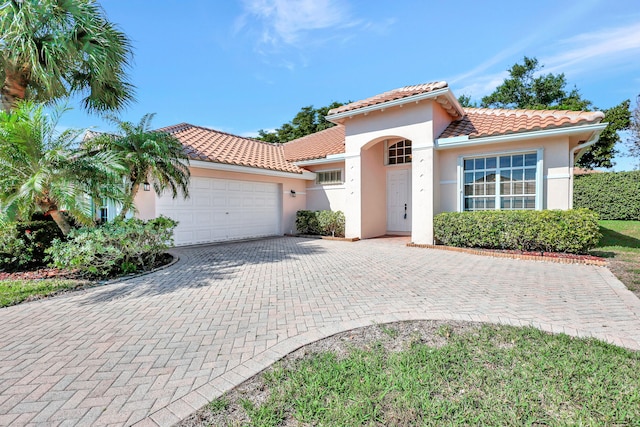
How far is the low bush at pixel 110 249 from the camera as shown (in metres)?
6.59

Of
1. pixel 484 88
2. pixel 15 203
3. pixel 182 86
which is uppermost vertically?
pixel 484 88

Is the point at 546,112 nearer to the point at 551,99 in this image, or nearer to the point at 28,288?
the point at 28,288

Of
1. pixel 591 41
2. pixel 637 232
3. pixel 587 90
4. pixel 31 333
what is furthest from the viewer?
pixel 587 90

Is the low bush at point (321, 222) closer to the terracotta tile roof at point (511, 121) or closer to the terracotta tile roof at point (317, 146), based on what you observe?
the terracotta tile roof at point (317, 146)

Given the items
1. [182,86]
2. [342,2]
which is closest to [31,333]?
[342,2]

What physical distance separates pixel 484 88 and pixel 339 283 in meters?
37.7

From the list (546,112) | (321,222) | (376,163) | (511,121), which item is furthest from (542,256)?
(321,222)

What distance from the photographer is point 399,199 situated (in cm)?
1442

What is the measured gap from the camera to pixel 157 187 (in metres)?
9.19

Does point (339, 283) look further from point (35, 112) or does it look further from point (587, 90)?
point (587, 90)

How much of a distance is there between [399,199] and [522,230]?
5936 millimetres

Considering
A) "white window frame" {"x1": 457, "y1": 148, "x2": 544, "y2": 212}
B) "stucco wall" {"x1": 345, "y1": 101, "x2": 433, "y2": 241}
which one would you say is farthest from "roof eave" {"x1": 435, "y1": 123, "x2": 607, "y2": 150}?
"stucco wall" {"x1": 345, "y1": 101, "x2": 433, "y2": 241}

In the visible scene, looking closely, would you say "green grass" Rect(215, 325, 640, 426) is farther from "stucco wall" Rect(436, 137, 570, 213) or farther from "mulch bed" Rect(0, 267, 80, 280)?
"stucco wall" Rect(436, 137, 570, 213)

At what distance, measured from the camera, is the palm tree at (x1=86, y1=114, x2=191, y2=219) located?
7.81m
